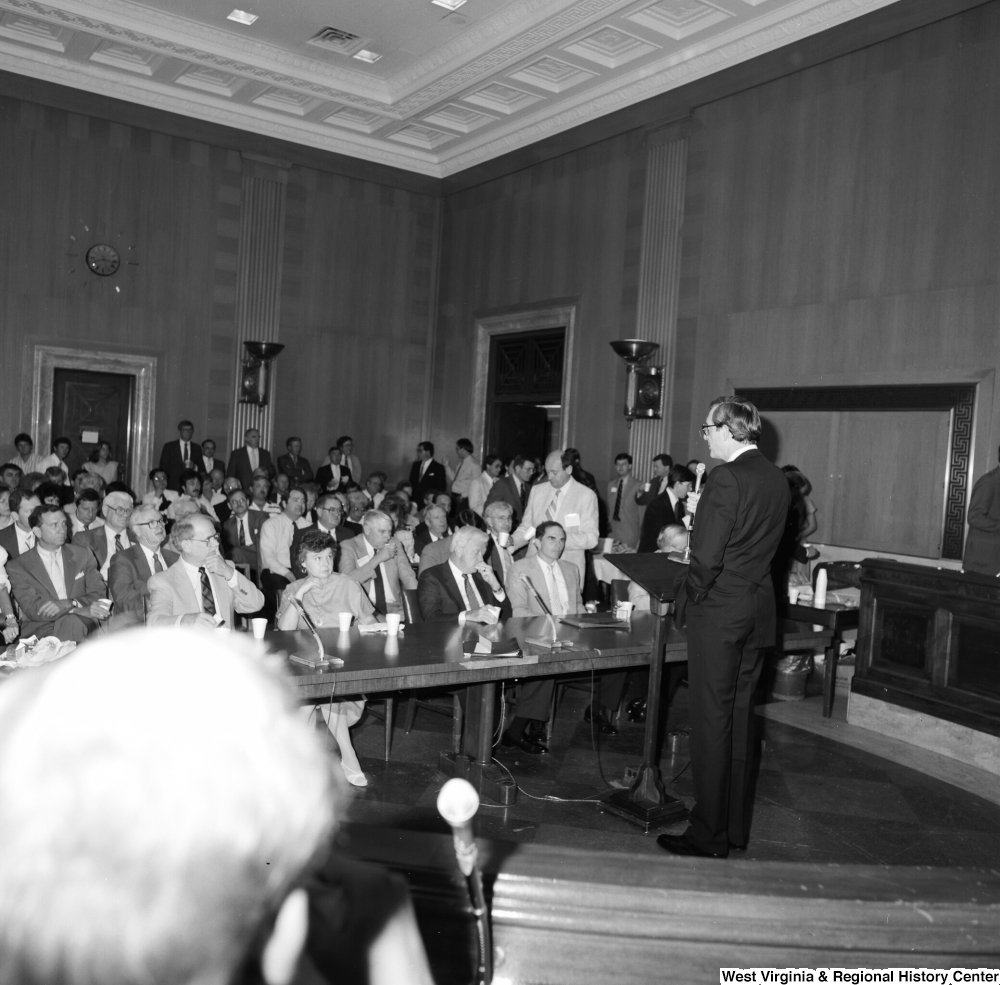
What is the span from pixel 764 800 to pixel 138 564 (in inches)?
141

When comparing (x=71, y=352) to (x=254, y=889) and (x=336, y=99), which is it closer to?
(x=336, y=99)

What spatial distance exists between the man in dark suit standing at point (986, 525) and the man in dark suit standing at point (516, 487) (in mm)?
4527

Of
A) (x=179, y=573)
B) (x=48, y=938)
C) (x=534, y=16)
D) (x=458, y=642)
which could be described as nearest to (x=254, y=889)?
(x=48, y=938)

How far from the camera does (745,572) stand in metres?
3.59

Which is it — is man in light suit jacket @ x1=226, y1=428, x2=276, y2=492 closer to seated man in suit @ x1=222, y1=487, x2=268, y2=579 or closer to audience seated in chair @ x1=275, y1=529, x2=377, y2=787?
seated man in suit @ x1=222, y1=487, x2=268, y2=579

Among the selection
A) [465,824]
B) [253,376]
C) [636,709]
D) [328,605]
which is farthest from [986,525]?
[253,376]

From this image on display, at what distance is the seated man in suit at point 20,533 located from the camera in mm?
5977

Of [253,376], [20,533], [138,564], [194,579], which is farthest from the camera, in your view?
[253,376]

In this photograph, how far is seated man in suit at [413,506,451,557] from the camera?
6.83 meters

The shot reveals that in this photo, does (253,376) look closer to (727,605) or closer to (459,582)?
(459,582)

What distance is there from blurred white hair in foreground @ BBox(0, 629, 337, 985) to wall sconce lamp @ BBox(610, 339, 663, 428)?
33.3ft

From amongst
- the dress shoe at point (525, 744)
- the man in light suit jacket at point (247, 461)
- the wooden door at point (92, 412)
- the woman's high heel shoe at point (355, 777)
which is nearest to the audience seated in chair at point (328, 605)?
the woman's high heel shoe at point (355, 777)

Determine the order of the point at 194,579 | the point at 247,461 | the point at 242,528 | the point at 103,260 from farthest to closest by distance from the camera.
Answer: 1. the point at 247,461
2. the point at 103,260
3. the point at 242,528
4. the point at 194,579

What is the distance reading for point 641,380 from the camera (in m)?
10.6
